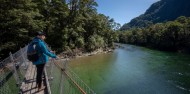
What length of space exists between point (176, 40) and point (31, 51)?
70314 mm

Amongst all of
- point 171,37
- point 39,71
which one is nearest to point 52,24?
point 39,71

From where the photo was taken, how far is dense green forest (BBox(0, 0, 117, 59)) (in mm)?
28141

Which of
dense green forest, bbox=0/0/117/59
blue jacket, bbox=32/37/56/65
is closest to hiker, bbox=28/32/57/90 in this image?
blue jacket, bbox=32/37/56/65

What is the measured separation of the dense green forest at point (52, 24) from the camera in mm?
28141

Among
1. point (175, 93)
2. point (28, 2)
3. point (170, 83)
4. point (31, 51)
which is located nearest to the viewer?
point (31, 51)

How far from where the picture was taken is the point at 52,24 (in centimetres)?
4053

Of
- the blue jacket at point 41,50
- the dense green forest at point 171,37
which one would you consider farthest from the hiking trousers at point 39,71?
the dense green forest at point 171,37

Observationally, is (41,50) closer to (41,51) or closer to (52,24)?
(41,51)

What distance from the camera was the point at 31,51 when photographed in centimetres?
638

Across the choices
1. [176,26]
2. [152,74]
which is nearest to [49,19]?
[152,74]

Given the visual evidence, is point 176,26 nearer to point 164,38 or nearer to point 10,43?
point 164,38

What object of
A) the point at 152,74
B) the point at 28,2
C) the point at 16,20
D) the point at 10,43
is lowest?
the point at 152,74

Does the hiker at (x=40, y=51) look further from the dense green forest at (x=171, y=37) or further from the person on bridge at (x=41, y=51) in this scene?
the dense green forest at (x=171, y=37)

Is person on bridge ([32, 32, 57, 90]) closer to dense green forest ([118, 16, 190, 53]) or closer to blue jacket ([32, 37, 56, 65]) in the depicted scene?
blue jacket ([32, 37, 56, 65])
